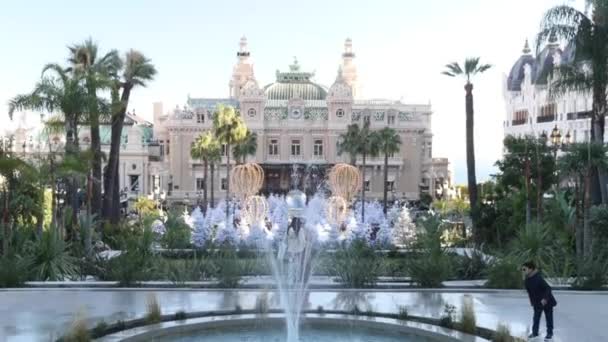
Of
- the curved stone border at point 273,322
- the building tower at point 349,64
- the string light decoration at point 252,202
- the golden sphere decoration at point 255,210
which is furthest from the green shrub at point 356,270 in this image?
the building tower at point 349,64

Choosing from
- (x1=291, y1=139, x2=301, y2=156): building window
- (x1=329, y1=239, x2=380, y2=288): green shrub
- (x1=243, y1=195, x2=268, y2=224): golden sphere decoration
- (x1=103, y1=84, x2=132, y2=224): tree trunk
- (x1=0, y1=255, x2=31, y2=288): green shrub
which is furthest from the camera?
(x1=291, y1=139, x2=301, y2=156): building window

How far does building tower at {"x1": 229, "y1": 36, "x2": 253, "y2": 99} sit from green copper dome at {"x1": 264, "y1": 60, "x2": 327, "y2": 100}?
25.7 ft

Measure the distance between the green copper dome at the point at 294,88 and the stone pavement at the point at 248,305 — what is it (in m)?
72.0

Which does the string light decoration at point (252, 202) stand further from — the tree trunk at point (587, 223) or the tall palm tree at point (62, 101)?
the tree trunk at point (587, 223)

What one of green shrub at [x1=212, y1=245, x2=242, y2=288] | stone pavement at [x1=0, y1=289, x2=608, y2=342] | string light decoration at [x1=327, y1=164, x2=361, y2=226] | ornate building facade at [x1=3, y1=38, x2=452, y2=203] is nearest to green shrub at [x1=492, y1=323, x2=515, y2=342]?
stone pavement at [x1=0, y1=289, x2=608, y2=342]

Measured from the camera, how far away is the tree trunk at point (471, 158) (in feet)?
91.6

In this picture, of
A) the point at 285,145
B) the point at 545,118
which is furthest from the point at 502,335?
the point at 285,145

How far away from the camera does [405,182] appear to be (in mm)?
83062

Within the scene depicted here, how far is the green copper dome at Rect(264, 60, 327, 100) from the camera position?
8938 centimetres

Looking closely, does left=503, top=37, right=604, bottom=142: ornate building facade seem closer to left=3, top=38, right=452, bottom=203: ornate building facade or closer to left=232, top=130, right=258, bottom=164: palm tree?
left=3, top=38, right=452, bottom=203: ornate building facade

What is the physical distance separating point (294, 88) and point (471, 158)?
60060mm

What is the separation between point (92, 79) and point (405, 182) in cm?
6199

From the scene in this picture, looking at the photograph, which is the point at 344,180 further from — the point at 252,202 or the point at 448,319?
the point at 448,319

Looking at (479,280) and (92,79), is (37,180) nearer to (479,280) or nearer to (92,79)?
(92,79)
